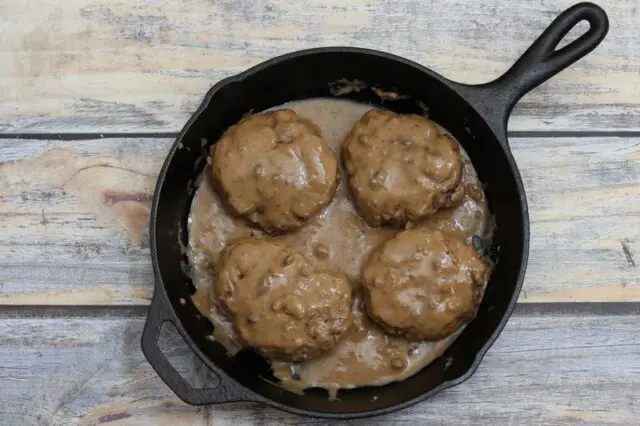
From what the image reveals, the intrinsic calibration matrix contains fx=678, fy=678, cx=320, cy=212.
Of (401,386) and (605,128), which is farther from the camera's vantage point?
(605,128)

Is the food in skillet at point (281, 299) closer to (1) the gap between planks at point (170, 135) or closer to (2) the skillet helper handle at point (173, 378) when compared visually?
(2) the skillet helper handle at point (173, 378)

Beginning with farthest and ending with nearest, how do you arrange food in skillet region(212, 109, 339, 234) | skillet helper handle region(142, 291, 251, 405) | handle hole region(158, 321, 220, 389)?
handle hole region(158, 321, 220, 389) → food in skillet region(212, 109, 339, 234) → skillet helper handle region(142, 291, 251, 405)

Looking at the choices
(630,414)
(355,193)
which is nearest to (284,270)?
(355,193)

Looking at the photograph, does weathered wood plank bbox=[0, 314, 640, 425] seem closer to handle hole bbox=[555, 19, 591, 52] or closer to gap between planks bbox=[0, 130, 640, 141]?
gap between planks bbox=[0, 130, 640, 141]

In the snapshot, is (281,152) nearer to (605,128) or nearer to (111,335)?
(111,335)

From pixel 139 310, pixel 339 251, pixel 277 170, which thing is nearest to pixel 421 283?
pixel 339 251

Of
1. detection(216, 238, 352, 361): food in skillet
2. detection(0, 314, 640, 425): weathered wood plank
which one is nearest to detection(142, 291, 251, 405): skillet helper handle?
detection(216, 238, 352, 361): food in skillet
